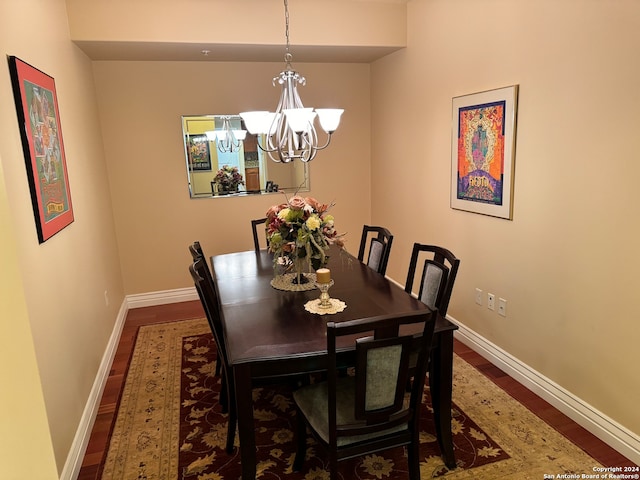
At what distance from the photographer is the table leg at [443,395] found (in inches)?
83.3

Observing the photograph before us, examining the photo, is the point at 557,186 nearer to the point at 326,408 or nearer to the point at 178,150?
the point at 326,408

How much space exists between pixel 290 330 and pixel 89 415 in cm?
147

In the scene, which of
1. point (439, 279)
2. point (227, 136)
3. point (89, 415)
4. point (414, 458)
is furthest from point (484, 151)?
point (89, 415)

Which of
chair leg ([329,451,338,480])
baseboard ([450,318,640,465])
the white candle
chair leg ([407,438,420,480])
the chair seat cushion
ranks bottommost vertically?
baseboard ([450,318,640,465])

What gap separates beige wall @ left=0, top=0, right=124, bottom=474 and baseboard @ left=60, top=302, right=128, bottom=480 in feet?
0.19

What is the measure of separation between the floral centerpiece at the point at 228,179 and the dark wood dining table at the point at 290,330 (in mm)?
1816

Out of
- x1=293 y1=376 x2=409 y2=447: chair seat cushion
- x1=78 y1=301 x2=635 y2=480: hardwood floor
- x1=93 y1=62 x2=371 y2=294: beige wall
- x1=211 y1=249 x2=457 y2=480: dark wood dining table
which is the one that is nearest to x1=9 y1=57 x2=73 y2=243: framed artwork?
Answer: x1=211 y1=249 x2=457 y2=480: dark wood dining table

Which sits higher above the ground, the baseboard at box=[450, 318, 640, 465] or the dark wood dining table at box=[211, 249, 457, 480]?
the dark wood dining table at box=[211, 249, 457, 480]

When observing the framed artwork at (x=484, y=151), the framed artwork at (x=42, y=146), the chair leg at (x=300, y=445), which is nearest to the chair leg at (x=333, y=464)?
the chair leg at (x=300, y=445)

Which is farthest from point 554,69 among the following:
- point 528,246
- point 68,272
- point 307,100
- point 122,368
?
point 122,368

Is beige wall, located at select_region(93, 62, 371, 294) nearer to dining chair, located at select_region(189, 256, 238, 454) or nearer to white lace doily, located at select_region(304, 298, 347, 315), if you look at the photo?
dining chair, located at select_region(189, 256, 238, 454)

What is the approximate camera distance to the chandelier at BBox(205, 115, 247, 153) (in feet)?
14.4

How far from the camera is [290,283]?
2.68m

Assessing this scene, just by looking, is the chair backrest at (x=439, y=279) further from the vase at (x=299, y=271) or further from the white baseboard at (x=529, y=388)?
the white baseboard at (x=529, y=388)
